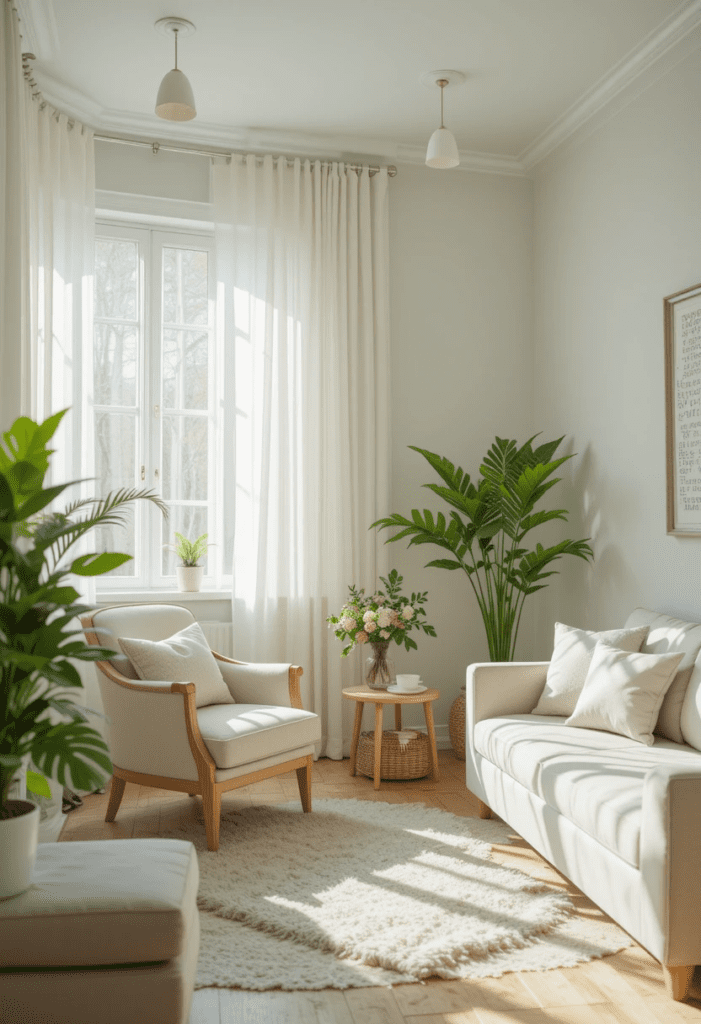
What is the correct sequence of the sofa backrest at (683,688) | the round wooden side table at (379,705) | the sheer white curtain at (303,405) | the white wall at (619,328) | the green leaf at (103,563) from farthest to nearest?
the sheer white curtain at (303,405), the round wooden side table at (379,705), the white wall at (619,328), the sofa backrest at (683,688), the green leaf at (103,563)

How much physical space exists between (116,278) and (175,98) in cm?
142

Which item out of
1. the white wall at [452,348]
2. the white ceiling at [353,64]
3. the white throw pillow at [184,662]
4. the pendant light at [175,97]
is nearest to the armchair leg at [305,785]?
the white throw pillow at [184,662]

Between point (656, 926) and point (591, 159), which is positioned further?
point (591, 159)

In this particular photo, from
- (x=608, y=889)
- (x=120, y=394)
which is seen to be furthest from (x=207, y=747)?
(x=120, y=394)

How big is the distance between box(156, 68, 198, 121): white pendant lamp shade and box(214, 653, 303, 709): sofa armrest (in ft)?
7.55

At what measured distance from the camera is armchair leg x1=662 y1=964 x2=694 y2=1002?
223 cm

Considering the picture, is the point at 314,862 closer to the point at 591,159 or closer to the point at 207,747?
the point at 207,747

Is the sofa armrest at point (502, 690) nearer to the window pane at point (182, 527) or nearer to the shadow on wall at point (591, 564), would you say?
the shadow on wall at point (591, 564)

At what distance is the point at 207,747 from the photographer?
3279 mm

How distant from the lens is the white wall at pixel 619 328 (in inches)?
143

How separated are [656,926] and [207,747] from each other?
1695 millimetres

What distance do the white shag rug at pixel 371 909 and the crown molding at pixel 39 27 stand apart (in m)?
3.25

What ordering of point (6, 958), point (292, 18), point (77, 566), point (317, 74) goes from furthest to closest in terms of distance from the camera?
point (317, 74)
point (292, 18)
point (77, 566)
point (6, 958)

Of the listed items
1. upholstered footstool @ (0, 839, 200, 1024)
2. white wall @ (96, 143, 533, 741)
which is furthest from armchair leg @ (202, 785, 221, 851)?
white wall @ (96, 143, 533, 741)
